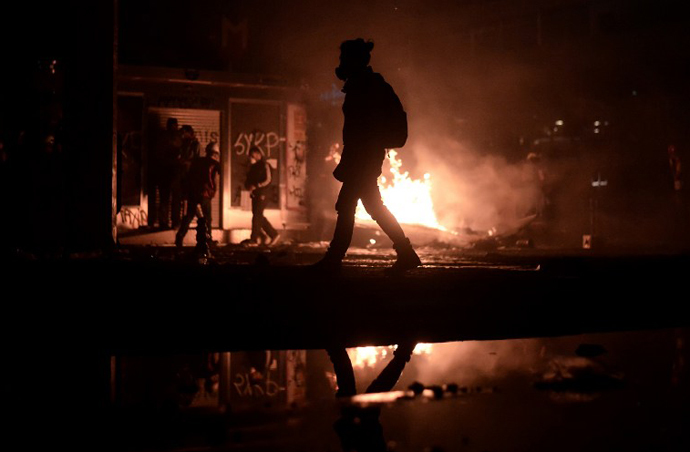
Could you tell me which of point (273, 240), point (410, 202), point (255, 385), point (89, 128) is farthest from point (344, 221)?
point (410, 202)

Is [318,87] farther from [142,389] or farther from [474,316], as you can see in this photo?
[142,389]

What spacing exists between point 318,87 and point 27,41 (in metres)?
9.03

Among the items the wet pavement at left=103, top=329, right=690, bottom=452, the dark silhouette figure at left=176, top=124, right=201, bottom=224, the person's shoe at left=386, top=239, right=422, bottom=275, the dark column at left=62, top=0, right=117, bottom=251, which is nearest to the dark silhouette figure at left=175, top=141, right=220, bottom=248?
the dark silhouette figure at left=176, top=124, right=201, bottom=224

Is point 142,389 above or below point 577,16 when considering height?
below

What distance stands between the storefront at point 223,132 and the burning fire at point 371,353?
1761 cm

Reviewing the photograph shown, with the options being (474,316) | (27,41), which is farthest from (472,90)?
(474,316)

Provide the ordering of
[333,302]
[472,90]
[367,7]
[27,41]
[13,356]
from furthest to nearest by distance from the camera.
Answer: [472,90] < [367,7] < [27,41] < [333,302] < [13,356]

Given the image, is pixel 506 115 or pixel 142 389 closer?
pixel 142 389

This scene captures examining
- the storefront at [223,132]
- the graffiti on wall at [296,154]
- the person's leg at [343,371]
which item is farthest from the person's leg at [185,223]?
the person's leg at [343,371]

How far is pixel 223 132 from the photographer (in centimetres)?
2338

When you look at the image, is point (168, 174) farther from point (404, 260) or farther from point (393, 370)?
point (393, 370)

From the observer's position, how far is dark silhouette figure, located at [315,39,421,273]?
333 inches

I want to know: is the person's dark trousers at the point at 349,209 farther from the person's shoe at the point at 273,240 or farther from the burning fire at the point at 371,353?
the person's shoe at the point at 273,240

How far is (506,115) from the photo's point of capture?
96.1 feet
